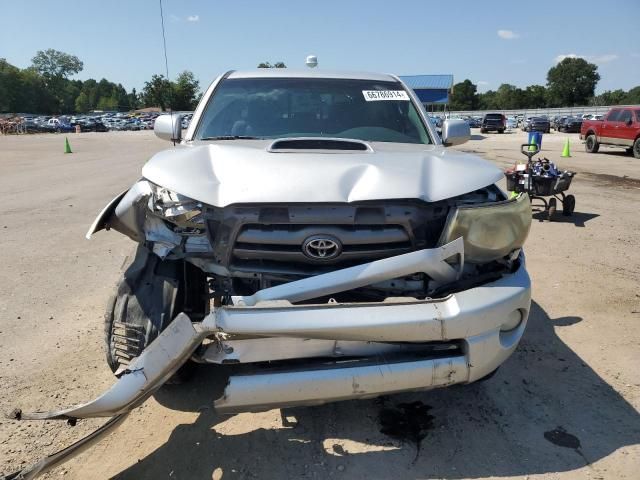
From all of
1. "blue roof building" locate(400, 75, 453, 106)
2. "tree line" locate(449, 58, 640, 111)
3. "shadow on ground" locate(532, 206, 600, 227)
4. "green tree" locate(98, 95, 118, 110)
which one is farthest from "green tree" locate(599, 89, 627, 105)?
"green tree" locate(98, 95, 118, 110)

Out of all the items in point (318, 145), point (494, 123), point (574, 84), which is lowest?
point (494, 123)

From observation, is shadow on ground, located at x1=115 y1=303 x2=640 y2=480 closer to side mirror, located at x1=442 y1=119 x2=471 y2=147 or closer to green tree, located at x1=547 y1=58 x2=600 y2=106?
side mirror, located at x1=442 y1=119 x2=471 y2=147

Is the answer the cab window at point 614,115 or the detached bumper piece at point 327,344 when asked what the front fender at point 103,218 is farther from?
the cab window at point 614,115

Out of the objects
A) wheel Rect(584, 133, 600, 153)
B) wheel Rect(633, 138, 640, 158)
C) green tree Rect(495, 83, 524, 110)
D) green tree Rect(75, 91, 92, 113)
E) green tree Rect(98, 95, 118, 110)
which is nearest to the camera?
wheel Rect(633, 138, 640, 158)

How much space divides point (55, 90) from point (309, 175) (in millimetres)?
141345

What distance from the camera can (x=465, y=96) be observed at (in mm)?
106750

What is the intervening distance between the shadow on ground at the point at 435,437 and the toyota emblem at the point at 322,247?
1.02m

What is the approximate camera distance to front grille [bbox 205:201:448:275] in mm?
2469

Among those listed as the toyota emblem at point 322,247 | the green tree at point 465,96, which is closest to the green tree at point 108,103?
the green tree at point 465,96

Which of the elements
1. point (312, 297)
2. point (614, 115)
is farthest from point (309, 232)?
point (614, 115)

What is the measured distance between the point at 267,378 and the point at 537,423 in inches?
65.2

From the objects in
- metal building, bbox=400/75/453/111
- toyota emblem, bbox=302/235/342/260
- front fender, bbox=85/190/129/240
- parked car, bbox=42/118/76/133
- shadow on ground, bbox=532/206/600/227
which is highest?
metal building, bbox=400/75/453/111

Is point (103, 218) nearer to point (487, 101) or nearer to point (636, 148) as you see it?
point (636, 148)

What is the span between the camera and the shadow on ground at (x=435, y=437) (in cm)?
255
